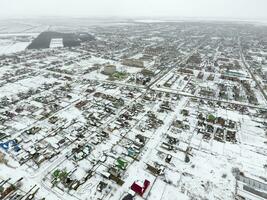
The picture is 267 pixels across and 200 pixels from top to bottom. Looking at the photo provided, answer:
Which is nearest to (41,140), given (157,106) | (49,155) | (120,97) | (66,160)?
(49,155)

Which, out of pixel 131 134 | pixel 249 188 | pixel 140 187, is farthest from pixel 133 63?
pixel 249 188

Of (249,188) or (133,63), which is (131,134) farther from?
(133,63)

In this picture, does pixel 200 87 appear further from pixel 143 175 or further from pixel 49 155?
pixel 49 155

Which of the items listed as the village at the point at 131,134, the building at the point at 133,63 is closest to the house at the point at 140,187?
the village at the point at 131,134

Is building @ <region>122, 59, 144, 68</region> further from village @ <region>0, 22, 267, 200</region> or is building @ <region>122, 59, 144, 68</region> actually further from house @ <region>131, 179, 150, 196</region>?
house @ <region>131, 179, 150, 196</region>

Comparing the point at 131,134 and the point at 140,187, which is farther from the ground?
the point at 140,187
